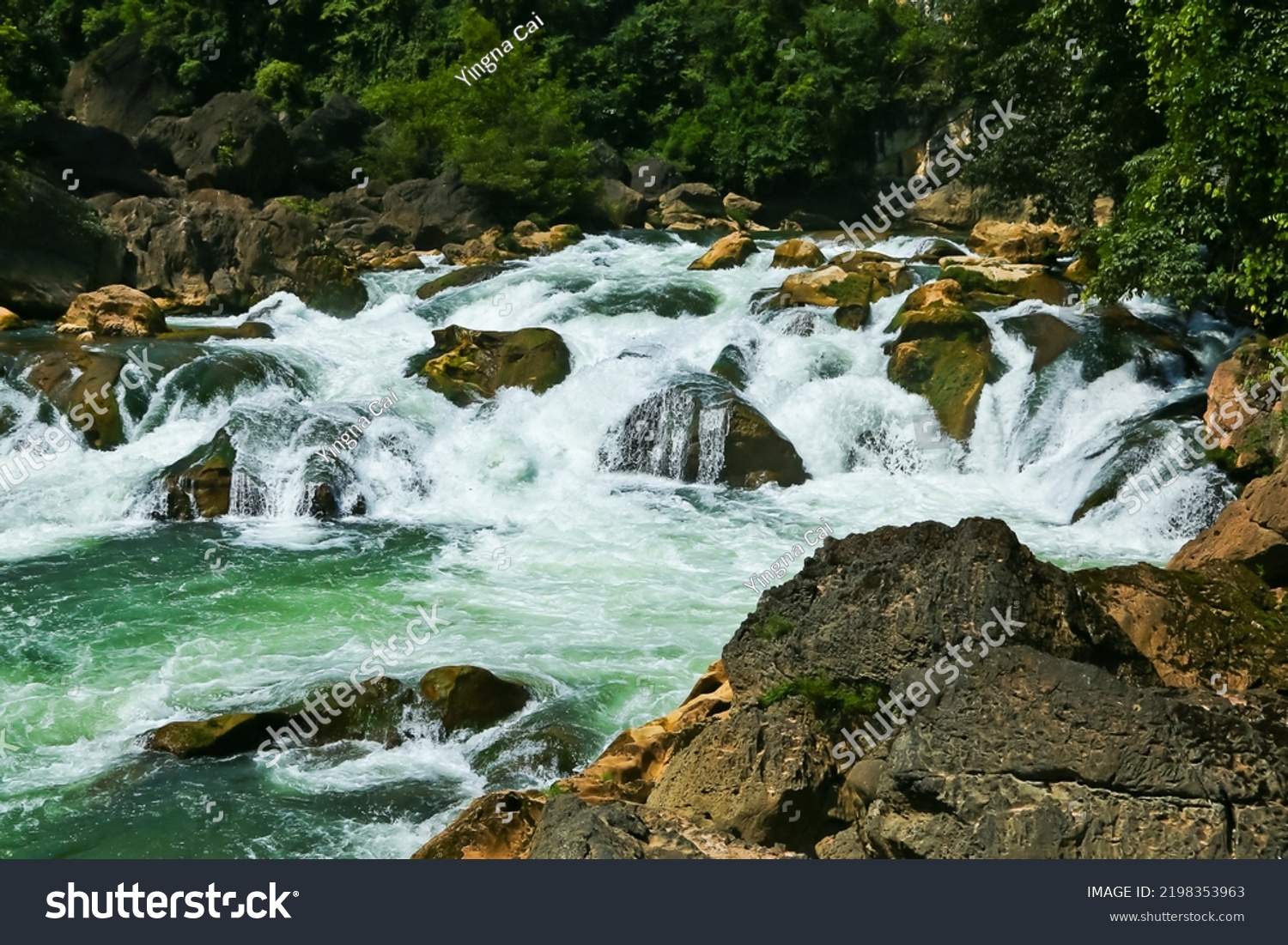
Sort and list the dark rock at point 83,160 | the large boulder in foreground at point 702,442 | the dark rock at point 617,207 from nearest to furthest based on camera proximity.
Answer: the large boulder in foreground at point 702,442, the dark rock at point 83,160, the dark rock at point 617,207

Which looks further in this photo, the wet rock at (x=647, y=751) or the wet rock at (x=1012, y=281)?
the wet rock at (x=1012, y=281)

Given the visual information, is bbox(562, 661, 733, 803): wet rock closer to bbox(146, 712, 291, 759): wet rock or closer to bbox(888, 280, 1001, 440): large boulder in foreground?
bbox(146, 712, 291, 759): wet rock

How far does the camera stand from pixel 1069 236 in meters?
23.0

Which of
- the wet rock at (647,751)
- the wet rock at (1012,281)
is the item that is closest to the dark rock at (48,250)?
the wet rock at (1012,281)

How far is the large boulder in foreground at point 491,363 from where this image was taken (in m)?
18.1

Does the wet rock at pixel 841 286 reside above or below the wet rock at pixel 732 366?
above

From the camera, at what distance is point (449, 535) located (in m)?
14.8

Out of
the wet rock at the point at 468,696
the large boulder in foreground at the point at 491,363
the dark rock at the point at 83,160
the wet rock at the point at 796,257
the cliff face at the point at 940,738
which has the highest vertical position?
the dark rock at the point at 83,160

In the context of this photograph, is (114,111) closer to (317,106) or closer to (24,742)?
(317,106)

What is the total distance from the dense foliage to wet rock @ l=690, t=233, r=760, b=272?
450 centimetres

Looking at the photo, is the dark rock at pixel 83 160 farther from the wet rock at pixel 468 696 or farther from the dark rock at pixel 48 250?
the wet rock at pixel 468 696

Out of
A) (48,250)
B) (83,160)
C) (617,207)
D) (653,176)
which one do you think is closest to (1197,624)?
(48,250)

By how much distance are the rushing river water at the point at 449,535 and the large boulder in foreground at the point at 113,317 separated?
1.20m

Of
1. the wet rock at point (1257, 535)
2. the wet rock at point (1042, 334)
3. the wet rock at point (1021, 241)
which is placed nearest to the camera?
the wet rock at point (1257, 535)
